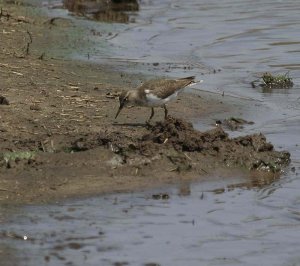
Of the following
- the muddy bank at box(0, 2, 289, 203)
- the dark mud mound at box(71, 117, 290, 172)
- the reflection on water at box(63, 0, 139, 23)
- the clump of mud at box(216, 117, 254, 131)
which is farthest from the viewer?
the reflection on water at box(63, 0, 139, 23)

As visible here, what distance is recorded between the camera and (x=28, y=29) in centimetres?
1925

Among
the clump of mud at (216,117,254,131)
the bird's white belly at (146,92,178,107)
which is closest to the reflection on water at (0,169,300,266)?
the bird's white belly at (146,92,178,107)

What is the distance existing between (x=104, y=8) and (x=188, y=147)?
12265 mm

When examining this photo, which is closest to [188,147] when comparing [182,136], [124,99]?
[182,136]

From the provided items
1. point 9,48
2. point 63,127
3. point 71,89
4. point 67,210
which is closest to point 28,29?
point 9,48

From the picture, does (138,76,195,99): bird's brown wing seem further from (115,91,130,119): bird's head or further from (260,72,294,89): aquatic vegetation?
(260,72,294,89): aquatic vegetation

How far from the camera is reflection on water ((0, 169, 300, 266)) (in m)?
8.93

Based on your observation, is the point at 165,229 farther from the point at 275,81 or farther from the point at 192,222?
the point at 275,81

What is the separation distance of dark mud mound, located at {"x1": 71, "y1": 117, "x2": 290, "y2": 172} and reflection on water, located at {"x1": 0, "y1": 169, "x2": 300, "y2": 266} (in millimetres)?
668

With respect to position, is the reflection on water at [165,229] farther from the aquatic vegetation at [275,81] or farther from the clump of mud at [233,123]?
the aquatic vegetation at [275,81]

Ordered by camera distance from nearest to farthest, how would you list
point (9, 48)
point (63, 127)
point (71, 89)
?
point (63, 127)
point (71, 89)
point (9, 48)

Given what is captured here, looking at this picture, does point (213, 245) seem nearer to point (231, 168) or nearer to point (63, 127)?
point (231, 168)

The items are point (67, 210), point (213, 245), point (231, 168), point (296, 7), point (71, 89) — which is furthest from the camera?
point (296, 7)

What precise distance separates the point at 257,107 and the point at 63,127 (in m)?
3.63
